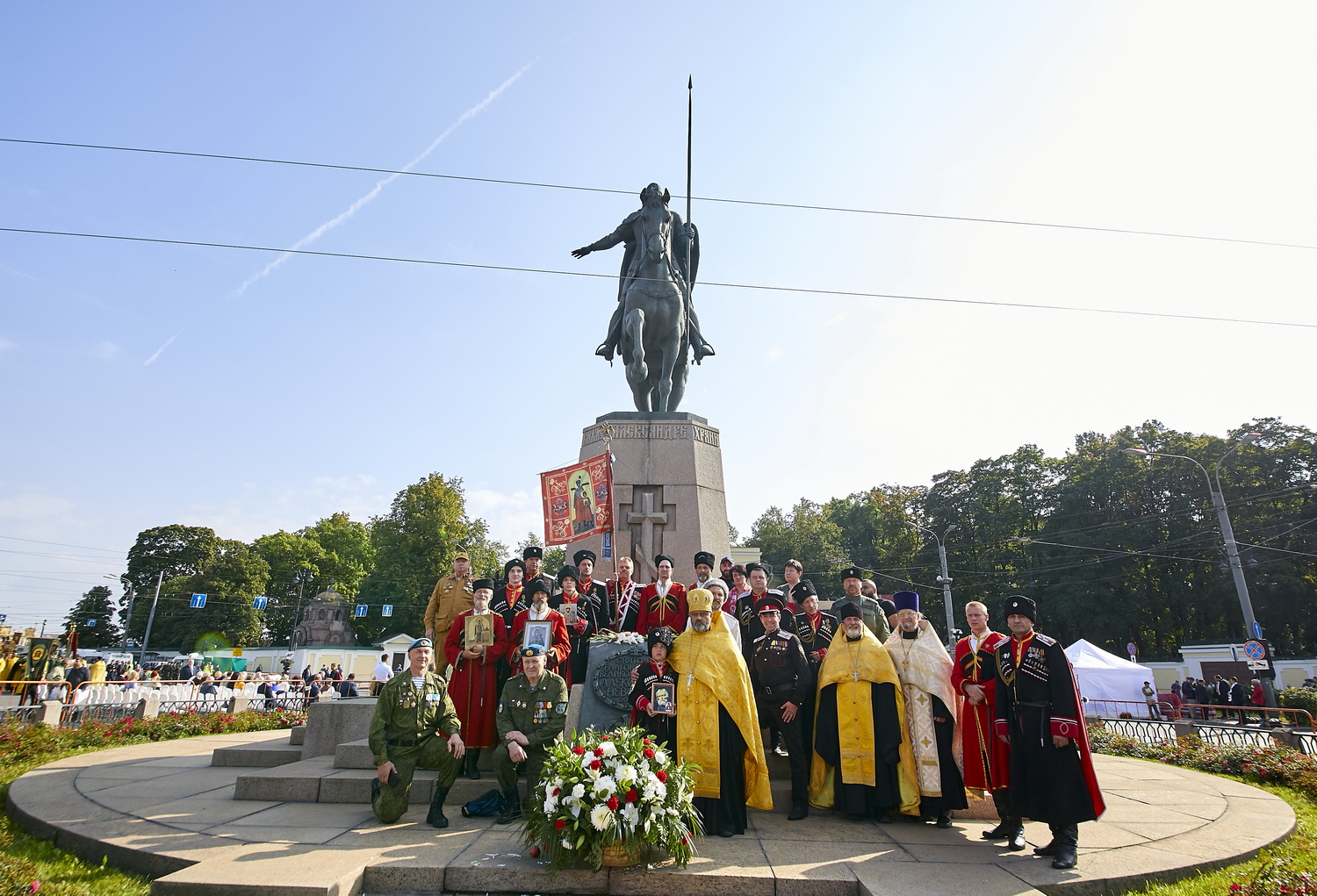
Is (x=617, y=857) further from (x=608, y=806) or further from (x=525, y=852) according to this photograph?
(x=525, y=852)

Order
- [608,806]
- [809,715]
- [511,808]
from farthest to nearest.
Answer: [809,715] < [511,808] < [608,806]

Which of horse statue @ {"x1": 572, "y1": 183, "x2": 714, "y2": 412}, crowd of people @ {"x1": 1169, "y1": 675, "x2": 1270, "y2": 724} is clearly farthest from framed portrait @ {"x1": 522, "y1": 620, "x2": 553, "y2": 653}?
crowd of people @ {"x1": 1169, "y1": 675, "x2": 1270, "y2": 724}

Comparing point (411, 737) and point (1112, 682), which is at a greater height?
point (411, 737)

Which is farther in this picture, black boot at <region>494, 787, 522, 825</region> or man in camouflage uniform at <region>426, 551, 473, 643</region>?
man in camouflage uniform at <region>426, 551, 473, 643</region>

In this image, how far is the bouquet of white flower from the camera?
14.4 ft

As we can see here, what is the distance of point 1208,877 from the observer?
480 cm

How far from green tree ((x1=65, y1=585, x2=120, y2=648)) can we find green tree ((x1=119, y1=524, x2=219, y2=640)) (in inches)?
111

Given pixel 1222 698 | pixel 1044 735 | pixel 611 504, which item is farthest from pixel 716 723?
pixel 1222 698

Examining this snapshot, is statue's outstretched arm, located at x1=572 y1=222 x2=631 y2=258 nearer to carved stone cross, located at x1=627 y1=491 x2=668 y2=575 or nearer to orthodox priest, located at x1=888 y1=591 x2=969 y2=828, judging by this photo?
carved stone cross, located at x1=627 y1=491 x2=668 y2=575

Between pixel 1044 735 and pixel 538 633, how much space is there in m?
4.17

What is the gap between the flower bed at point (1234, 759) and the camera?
8.53 metres

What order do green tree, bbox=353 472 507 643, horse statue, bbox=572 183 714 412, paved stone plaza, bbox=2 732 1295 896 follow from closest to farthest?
paved stone plaza, bbox=2 732 1295 896, horse statue, bbox=572 183 714 412, green tree, bbox=353 472 507 643

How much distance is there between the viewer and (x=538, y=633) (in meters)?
A: 6.62

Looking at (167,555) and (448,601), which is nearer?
(448,601)
